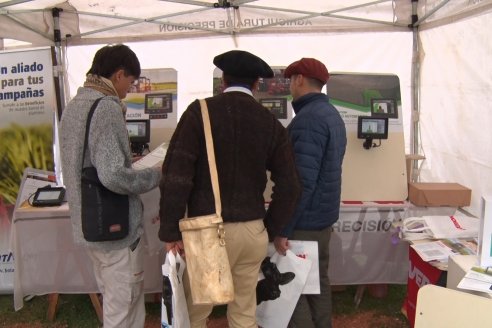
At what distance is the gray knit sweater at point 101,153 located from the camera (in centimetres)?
152

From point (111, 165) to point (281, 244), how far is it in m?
0.80

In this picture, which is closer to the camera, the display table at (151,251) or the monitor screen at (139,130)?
the display table at (151,251)

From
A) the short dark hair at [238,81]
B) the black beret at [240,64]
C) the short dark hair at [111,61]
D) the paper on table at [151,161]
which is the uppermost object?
the short dark hair at [111,61]

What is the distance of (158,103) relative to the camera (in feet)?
9.40

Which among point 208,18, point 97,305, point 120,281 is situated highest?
point 208,18

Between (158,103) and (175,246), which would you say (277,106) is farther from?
(175,246)

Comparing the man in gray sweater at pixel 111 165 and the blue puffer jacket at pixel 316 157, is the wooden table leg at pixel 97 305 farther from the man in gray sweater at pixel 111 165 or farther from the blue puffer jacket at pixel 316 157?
the blue puffer jacket at pixel 316 157

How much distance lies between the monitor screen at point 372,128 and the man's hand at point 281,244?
1120 mm

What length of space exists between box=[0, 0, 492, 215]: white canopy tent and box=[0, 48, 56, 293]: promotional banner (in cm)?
56

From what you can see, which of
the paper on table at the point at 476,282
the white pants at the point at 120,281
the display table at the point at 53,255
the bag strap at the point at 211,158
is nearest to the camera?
the paper on table at the point at 476,282

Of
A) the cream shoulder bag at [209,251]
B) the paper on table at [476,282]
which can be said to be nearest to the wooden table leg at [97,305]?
the cream shoulder bag at [209,251]

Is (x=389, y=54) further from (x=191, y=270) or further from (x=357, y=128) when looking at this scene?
(x=191, y=270)

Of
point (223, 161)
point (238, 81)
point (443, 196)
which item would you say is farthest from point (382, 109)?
point (223, 161)

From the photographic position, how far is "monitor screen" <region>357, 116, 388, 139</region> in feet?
8.79
